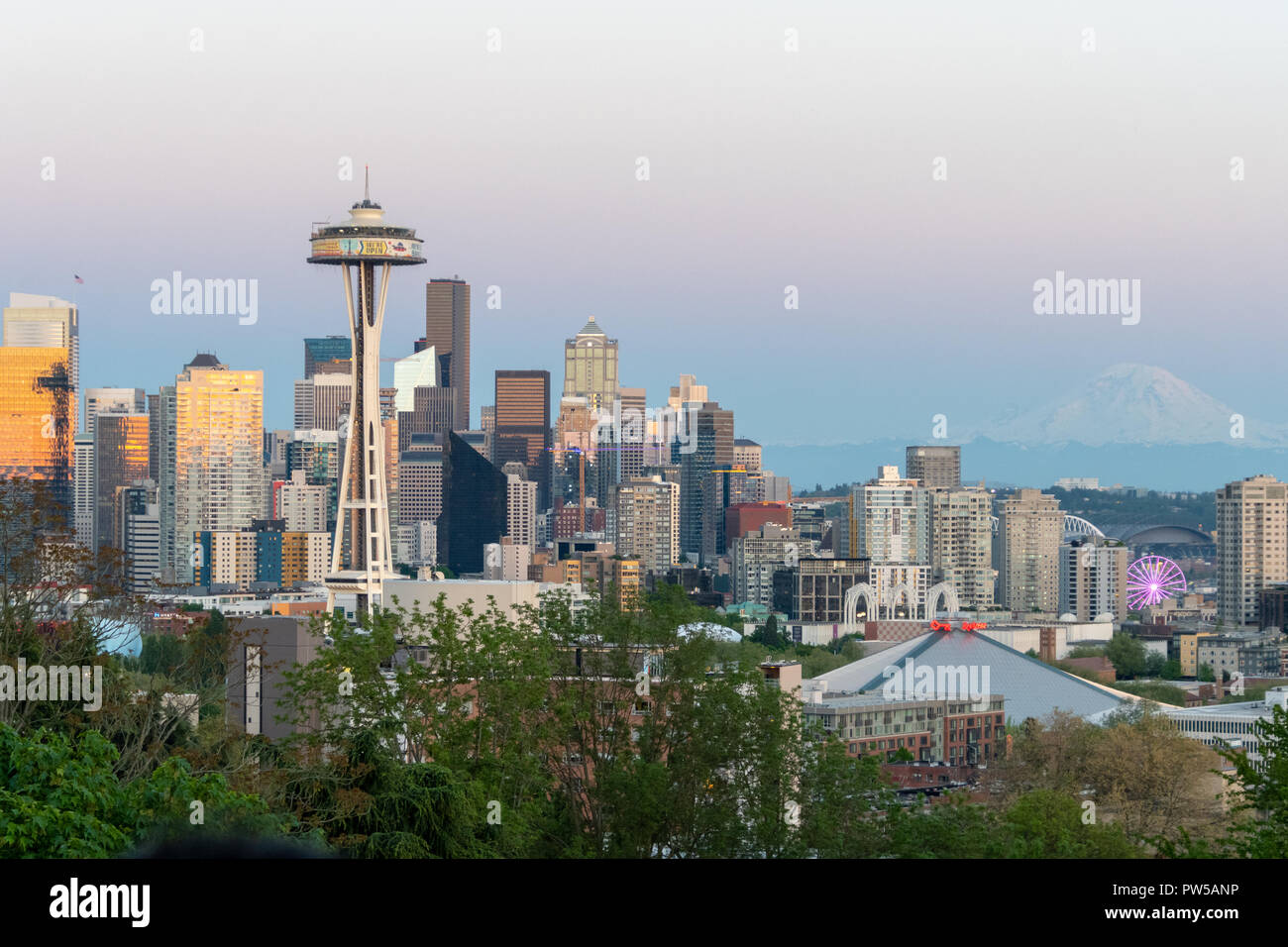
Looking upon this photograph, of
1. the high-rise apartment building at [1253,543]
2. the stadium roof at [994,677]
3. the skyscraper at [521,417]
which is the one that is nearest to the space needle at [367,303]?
the stadium roof at [994,677]

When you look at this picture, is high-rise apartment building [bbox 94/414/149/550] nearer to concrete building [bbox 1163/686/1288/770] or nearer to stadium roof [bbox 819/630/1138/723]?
stadium roof [bbox 819/630/1138/723]

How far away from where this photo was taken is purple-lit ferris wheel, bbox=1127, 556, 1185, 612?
101 meters

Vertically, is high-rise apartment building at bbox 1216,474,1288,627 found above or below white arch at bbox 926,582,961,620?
above

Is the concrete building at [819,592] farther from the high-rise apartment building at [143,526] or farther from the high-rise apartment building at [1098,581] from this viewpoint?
the high-rise apartment building at [143,526]

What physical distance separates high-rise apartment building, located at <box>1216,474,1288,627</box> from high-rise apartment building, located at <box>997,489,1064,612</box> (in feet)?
44.8

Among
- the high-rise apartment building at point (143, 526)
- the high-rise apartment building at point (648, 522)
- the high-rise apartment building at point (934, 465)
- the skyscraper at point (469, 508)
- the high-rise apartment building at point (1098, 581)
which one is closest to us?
the high-rise apartment building at point (1098, 581)

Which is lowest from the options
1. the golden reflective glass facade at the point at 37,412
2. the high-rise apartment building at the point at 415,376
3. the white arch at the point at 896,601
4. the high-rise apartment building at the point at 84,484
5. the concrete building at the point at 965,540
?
the white arch at the point at 896,601

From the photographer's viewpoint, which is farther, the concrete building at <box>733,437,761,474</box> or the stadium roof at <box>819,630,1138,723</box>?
the concrete building at <box>733,437,761,474</box>

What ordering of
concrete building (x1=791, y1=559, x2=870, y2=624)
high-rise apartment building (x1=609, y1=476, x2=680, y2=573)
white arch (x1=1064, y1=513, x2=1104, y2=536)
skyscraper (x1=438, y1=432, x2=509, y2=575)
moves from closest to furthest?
concrete building (x1=791, y1=559, x2=870, y2=624), white arch (x1=1064, y1=513, x2=1104, y2=536), high-rise apartment building (x1=609, y1=476, x2=680, y2=573), skyscraper (x1=438, y1=432, x2=509, y2=575)

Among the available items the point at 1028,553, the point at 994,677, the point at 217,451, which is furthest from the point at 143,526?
the point at 994,677

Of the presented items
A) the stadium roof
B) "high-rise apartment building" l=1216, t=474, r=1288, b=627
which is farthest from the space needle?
"high-rise apartment building" l=1216, t=474, r=1288, b=627

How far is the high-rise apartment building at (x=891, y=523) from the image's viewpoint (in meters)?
108

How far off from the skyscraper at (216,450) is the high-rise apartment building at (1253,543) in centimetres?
6161
